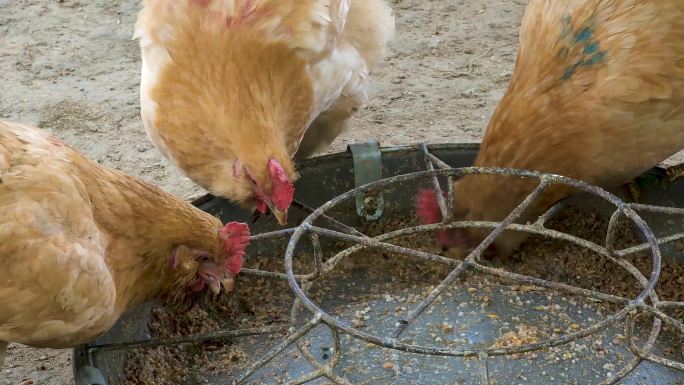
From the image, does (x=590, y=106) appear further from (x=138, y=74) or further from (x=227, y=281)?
(x=138, y=74)

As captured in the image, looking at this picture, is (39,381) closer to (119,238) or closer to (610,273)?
(119,238)

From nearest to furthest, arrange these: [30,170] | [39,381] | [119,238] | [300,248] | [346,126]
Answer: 1. [30,170]
2. [119,238]
3. [39,381]
4. [300,248]
5. [346,126]

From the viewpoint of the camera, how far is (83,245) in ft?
4.31

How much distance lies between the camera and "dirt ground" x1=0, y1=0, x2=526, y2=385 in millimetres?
2641

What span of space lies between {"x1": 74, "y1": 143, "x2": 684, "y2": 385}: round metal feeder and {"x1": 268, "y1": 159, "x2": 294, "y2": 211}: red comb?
3.1 inches

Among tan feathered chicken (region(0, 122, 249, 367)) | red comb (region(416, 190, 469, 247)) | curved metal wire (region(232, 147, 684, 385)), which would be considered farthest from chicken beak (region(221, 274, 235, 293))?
red comb (region(416, 190, 469, 247))

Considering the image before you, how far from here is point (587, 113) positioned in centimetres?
164

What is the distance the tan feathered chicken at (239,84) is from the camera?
160 cm

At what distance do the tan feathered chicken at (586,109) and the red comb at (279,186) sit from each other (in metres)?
0.33

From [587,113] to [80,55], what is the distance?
2.24 meters

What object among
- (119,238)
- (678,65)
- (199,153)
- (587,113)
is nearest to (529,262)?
(587,113)

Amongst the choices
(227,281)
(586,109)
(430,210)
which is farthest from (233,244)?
(586,109)

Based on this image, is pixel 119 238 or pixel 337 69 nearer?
pixel 119 238

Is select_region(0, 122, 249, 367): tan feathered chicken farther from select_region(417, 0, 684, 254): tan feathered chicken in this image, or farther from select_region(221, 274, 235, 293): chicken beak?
select_region(417, 0, 684, 254): tan feathered chicken
